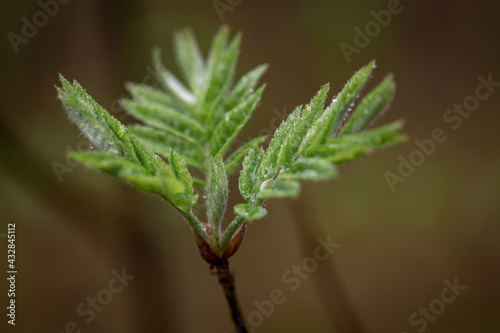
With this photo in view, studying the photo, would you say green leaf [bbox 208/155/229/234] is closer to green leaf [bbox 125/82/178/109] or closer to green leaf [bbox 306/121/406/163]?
green leaf [bbox 306/121/406/163]

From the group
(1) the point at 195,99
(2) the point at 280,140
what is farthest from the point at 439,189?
(2) the point at 280,140

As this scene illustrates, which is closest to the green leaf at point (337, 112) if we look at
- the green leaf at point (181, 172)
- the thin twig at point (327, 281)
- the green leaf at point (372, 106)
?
the green leaf at point (372, 106)

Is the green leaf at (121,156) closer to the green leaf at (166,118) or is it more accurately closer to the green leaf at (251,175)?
the green leaf at (251,175)

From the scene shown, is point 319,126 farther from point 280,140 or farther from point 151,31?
point 151,31

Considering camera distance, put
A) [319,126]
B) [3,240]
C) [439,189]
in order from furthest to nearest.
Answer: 1. [439,189]
2. [3,240]
3. [319,126]

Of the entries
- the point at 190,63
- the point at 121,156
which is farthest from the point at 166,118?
the point at 121,156

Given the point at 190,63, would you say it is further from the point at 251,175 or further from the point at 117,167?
the point at 117,167
